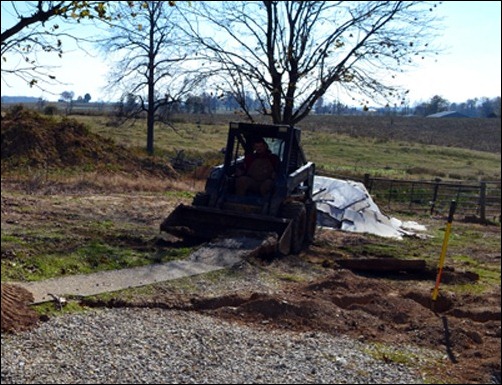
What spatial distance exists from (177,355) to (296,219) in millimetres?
7323

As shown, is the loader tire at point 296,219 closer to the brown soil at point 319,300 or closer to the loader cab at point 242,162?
the loader cab at point 242,162

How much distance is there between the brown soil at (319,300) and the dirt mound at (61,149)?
14441mm

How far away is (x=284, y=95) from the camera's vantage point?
2053cm

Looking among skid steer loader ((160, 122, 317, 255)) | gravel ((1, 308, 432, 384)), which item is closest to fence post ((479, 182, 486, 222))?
skid steer loader ((160, 122, 317, 255))

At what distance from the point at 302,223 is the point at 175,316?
6.65 m

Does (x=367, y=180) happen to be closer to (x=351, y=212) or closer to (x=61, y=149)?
(x=351, y=212)

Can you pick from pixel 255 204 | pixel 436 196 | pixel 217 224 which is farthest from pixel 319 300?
pixel 436 196

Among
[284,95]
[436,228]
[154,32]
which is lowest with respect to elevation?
[436,228]

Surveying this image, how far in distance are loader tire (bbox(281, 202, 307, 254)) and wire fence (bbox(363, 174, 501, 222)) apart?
448 inches

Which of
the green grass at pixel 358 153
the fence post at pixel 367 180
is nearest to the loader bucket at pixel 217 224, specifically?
the green grass at pixel 358 153

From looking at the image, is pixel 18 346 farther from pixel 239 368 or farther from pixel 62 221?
pixel 62 221

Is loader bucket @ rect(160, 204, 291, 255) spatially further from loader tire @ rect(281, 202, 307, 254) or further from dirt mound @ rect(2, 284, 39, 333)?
dirt mound @ rect(2, 284, 39, 333)

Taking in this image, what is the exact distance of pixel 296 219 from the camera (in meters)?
13.6

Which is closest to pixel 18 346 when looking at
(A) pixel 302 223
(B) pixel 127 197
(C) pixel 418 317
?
(C) pixel 418 317
